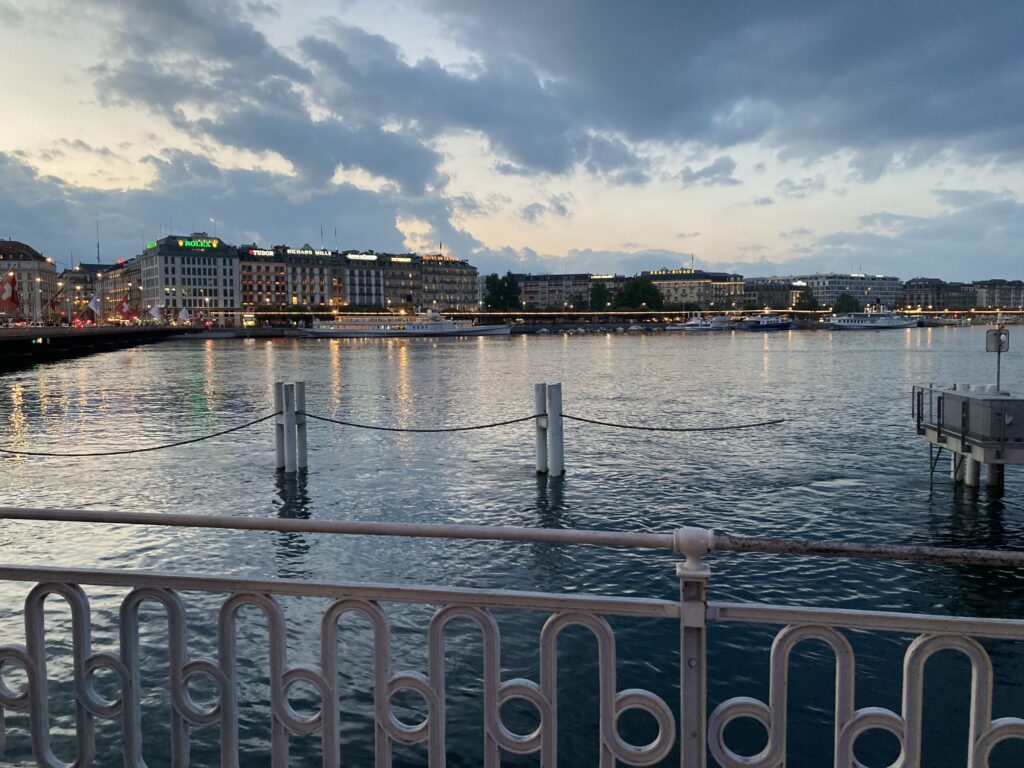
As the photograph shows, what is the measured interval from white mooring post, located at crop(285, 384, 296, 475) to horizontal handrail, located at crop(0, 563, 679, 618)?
17.3m

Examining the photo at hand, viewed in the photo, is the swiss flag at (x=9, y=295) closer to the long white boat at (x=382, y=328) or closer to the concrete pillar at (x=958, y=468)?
the concrete pillar at (x=958, y=468)

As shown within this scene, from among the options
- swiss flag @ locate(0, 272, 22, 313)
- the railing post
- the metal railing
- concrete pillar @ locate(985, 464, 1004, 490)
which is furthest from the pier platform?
the railing post

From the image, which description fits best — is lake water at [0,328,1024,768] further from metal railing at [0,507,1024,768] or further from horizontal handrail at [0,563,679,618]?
horizontal handrail at [0,563,679,618]

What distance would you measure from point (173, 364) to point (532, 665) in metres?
80.6

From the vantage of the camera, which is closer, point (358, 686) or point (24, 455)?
point (358, 686)

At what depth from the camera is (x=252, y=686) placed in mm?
9562

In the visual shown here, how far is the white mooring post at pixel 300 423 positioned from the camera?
71.3 ft

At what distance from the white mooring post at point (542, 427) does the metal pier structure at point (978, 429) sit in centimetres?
955

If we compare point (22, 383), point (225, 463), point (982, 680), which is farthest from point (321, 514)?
point (22, 383)

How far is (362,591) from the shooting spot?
13.4ft

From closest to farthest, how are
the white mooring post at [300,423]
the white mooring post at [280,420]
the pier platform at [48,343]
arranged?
the white mooring post at [280,420], the white mooring post at [300,423], the pier platform at [48,343]

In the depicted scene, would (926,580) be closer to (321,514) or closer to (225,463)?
(321,514)

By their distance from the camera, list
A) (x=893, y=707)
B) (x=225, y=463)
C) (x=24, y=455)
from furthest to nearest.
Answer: (x=24, y=455) → (x=225, y=463) → (x=893, y=707)

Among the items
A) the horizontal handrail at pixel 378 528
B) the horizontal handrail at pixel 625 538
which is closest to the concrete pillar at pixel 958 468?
the horizontal handrail at pixel 625 538
